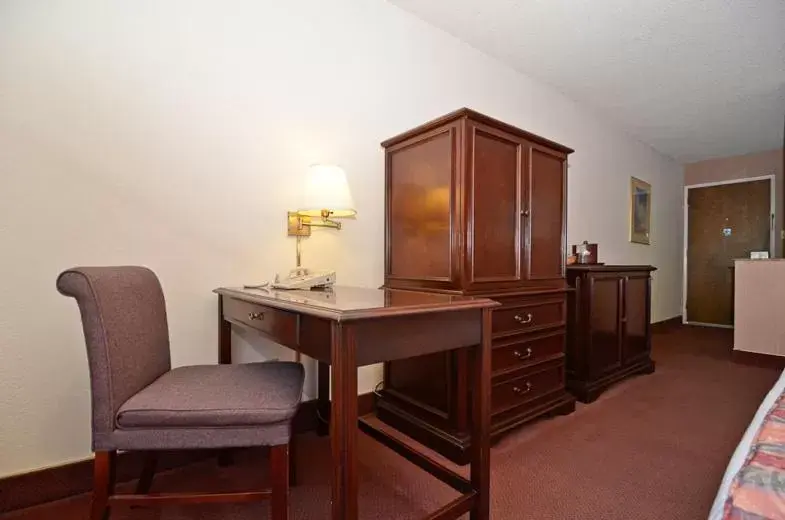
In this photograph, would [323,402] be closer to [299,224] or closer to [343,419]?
[299,224]

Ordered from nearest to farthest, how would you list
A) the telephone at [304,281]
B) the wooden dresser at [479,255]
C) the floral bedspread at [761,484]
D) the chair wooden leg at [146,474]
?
1. the floral bedspread at [761,484]
2. the chair wooden leg at [146,474]
3. the telephone at [304,281]
4. the wooden dresser at [479,255]

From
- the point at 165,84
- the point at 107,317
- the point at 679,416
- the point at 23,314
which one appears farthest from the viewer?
the point at 679,416

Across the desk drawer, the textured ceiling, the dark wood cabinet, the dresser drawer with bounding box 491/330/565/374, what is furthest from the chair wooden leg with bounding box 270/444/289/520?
the textured ceiling

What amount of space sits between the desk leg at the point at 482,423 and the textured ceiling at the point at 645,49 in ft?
7.33

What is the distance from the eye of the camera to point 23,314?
140cm

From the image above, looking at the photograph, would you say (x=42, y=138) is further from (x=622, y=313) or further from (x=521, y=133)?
(x=622, y=313)

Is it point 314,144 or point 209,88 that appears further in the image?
point 314,144

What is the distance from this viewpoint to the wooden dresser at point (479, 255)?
5.89ft

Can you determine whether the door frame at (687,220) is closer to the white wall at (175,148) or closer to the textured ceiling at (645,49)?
the textured ceiling at (645,49)

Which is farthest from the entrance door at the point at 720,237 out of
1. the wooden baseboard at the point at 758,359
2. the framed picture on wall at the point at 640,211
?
the wooden baseboard at the point at 758,359

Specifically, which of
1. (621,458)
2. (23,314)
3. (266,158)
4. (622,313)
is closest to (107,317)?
(23,314)

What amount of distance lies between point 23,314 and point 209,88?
1197 mm

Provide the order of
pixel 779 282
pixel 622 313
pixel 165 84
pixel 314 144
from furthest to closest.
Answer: pixel 779 282, pixel 622 313, pixel 314 144, pixel 165 84

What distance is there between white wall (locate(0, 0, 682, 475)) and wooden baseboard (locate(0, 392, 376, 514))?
5cm
